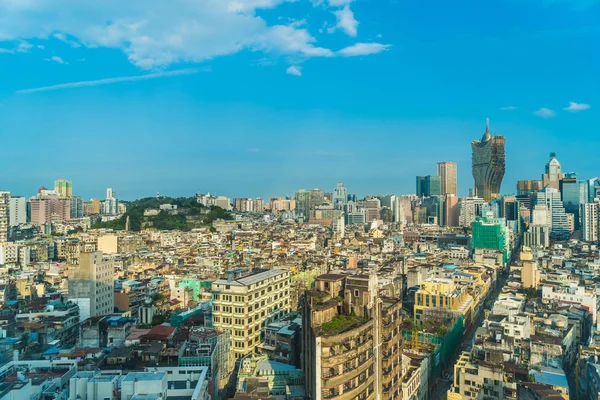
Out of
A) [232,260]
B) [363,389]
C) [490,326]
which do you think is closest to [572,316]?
[490,326]

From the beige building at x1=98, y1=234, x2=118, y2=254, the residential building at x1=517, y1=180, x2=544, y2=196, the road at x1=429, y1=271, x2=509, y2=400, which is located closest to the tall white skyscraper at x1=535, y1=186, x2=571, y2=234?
the residential building at x1=517, y1=180, x2=544, y2=196

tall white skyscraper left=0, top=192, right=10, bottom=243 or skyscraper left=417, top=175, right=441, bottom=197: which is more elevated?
skyscraper left=417, top=175, right=441, bottom=197

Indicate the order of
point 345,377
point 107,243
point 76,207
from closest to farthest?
point 345,377 < point 107,243 < point 76,207

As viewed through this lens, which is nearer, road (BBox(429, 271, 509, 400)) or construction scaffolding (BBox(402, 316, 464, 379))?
road (BBox(429, 271, 509, 400))

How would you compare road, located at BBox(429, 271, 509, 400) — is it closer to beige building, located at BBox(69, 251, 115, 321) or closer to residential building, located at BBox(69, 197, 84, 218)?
beige building, located at BBox(69, 251, 115, 321)

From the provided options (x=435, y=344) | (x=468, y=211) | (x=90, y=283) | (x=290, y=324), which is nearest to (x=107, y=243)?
(x=90, y=283)

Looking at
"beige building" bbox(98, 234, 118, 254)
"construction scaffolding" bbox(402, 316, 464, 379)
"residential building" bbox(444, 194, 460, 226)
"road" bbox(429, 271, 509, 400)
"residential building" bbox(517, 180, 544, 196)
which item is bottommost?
"road" bbox(429, 271, 509, 400)

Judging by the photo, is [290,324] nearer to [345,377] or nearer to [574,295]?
[345,377]

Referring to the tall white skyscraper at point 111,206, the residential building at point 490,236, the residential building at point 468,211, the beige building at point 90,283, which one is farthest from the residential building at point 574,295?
the tall white skyscraper at point 111,206
